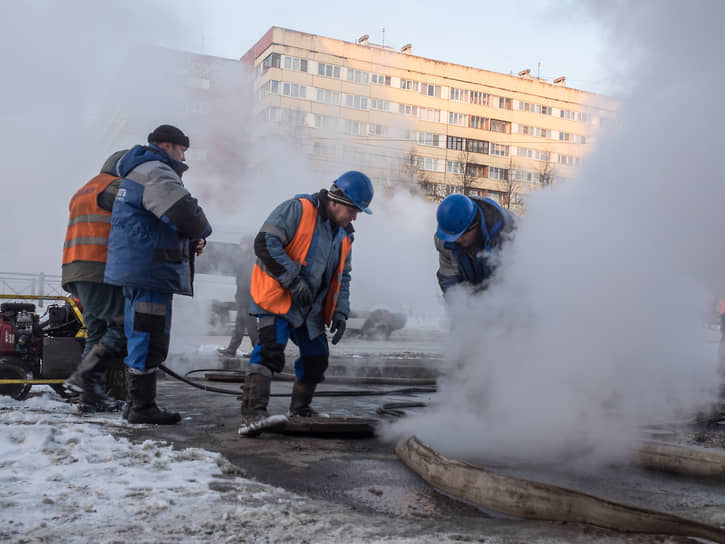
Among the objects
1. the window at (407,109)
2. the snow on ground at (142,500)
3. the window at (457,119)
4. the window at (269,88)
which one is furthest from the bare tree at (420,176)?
the snow on ground at (142,500)

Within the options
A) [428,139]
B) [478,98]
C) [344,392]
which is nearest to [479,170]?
[478,98]

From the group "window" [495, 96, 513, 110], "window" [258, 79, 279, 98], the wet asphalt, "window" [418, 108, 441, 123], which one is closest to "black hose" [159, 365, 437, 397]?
the wet asphalt

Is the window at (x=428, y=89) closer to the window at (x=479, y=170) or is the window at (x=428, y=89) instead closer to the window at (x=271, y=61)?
the window at (x=479, y=170)

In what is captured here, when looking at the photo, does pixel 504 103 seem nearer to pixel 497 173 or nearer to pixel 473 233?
pixel 497 173

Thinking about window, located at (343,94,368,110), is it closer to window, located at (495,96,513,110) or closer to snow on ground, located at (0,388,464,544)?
window, located at (495,96,513,110)

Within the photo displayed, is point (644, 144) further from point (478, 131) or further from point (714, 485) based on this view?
point (478, 131)

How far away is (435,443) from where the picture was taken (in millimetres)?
3650

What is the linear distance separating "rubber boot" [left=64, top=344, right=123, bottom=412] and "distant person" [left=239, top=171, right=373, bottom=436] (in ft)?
3.70

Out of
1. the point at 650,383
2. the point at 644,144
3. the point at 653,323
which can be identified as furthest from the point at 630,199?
the point at 650,383

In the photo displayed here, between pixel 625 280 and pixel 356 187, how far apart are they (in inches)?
65.7

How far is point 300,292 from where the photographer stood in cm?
408

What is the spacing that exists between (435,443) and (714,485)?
1.32 meters

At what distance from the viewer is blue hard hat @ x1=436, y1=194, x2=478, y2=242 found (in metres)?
4.33

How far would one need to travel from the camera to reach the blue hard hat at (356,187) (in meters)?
4.24
